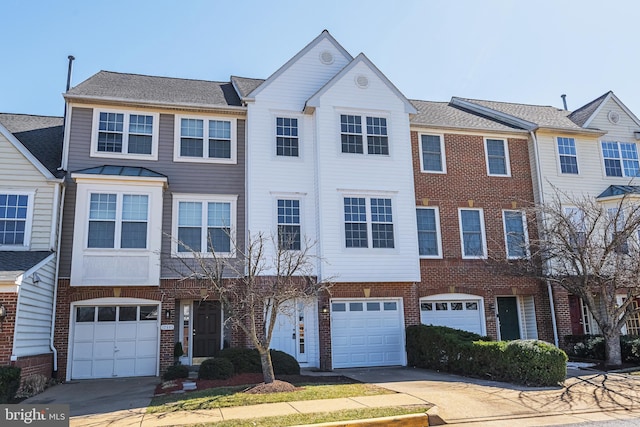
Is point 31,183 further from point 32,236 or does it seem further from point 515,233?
point 515,233

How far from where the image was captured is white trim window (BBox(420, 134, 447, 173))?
20.3 metres

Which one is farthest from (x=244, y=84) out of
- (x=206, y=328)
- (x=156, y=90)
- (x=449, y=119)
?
(x=206, y=328)

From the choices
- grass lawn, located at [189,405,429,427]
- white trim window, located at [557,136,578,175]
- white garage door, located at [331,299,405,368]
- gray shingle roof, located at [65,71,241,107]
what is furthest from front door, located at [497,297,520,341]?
gray shingle roof, located at [65,71,241,107]

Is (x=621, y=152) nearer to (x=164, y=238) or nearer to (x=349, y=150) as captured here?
(x=349, y=150)

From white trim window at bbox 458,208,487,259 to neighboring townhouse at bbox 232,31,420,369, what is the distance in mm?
2571

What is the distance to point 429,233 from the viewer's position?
64.8 ft

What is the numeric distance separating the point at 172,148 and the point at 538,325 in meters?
15.2

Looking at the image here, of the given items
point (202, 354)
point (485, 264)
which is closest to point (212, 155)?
point (202, 354)

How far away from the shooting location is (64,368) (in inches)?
606

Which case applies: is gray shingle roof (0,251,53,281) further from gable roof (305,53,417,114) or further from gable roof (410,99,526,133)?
gable roof (410,99,526,133)

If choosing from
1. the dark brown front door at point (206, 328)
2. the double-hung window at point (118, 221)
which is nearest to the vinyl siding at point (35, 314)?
the double-hung window at point (118, 221)

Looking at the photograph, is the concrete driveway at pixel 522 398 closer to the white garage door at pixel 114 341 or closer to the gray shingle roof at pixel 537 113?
the white garage door at pixel 114 341

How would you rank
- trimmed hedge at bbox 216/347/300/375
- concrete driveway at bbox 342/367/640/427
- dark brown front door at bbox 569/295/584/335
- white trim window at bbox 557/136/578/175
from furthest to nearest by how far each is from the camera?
1. white trim window at bbox 557/136/578/175
2. dark brown front door at bbox 569/295/584/335
3. trimmed hedge at bbox 216/347/300/375
4. concrete driveway at bbox 342/367/640/427

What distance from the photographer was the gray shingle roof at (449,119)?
68.1 ft
